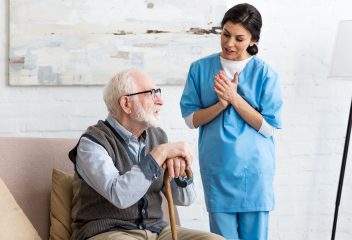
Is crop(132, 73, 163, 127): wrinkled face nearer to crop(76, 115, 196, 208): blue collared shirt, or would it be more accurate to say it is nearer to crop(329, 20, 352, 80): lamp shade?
crop(76, 115, 196, 208): blue collared shirt

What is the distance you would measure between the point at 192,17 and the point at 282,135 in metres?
0.81

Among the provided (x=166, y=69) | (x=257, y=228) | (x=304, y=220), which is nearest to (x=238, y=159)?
(x=257, y=228)

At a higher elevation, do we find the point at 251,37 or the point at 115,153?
the point at 251,37

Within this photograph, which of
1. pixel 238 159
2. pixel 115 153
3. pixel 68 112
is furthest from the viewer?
pixel 68 112

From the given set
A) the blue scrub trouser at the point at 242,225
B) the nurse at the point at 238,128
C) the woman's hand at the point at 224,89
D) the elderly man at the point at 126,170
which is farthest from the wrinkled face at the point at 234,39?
the blue scrub trouser at the point at 242,225

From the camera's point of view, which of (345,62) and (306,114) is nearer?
(345,62)

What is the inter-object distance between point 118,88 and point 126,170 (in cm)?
30

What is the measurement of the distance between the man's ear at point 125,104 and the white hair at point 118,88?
16 mm

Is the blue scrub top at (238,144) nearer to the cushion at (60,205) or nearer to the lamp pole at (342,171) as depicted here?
the cushion at (60,205)

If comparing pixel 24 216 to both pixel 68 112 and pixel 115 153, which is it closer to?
pixel 115 153

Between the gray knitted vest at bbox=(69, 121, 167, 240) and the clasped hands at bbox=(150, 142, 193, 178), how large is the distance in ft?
0.52

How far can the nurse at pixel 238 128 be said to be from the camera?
2.67m

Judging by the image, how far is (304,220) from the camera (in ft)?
12.0

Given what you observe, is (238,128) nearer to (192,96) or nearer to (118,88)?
(192,96)
